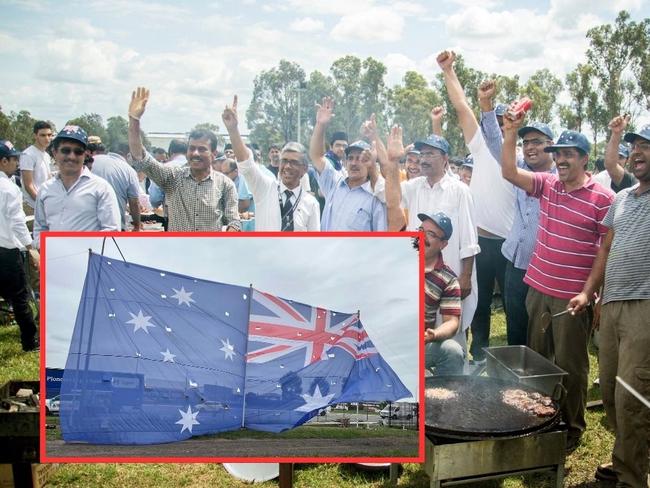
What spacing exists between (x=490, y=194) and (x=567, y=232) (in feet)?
3.47

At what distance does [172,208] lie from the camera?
14.6ft

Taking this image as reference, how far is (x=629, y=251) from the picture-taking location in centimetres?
344

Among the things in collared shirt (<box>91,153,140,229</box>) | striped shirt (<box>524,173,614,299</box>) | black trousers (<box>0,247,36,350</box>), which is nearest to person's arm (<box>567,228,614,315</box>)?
striped shirt (<box>524,173,614,299</box>)

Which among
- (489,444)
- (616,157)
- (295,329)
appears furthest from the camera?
(616,157)

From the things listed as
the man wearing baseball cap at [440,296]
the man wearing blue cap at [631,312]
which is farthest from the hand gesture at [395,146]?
the man wearing blue cap at [631,312]

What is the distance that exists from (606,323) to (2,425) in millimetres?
3535

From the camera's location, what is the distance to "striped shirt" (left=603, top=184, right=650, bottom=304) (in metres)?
3.39

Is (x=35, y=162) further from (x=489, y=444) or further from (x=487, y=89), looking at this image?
(x=489, y=444)

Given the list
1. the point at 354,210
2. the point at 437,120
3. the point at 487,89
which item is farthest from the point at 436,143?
the point at 437,120

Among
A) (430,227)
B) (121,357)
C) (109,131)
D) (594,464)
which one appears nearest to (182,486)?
(121,357)

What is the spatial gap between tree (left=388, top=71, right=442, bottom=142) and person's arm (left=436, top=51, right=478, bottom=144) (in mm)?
3074

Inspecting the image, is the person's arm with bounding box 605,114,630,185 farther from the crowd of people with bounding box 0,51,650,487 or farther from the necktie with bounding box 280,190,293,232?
the necktie with bounding box 280,190,293,232

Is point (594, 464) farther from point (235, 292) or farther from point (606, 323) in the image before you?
point (235, 292)

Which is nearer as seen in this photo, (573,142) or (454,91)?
(573,142)
